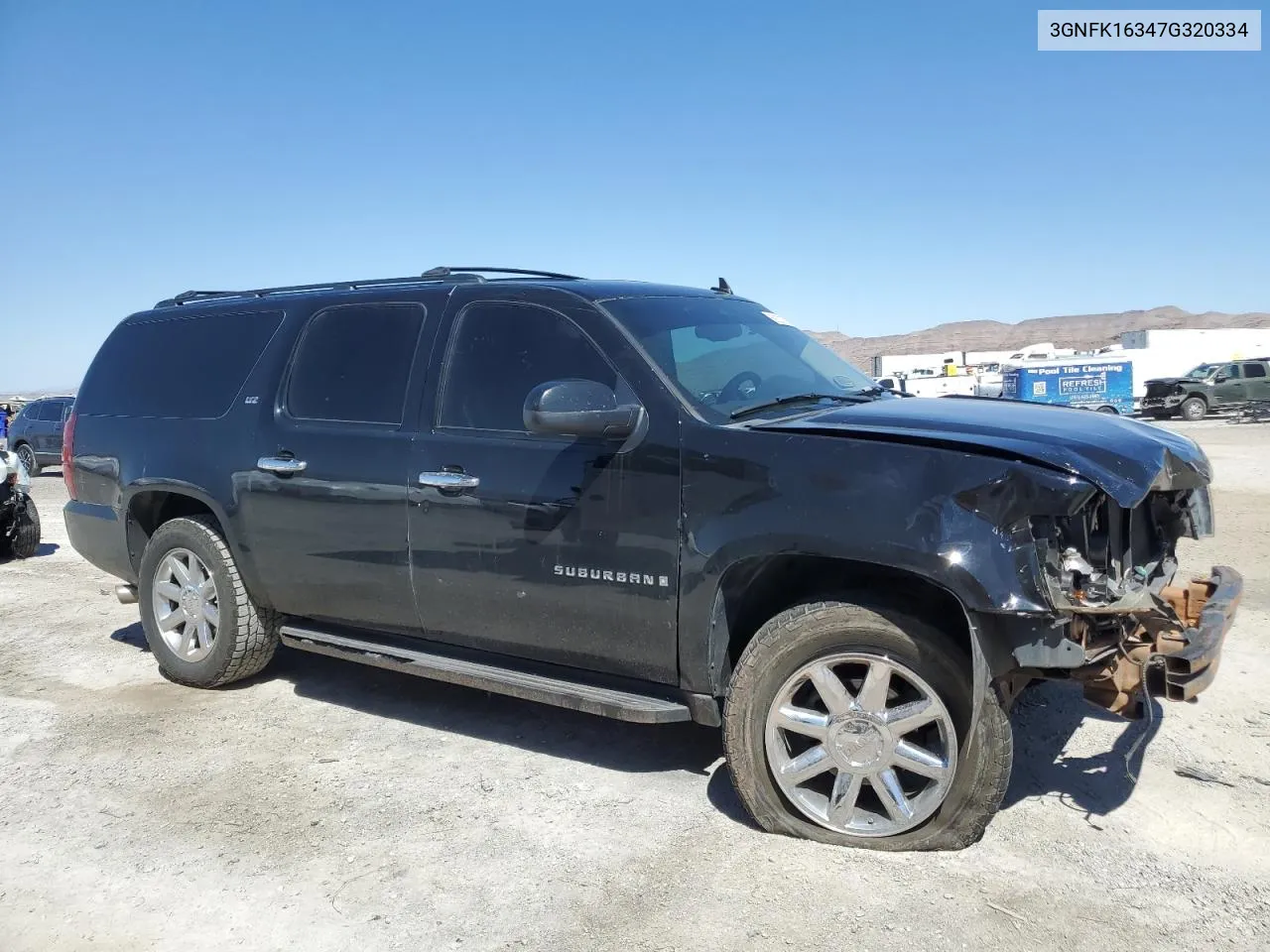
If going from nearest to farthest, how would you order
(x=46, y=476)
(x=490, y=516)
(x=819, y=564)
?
(x=819, y=564)
(x=490, y=516)
(x=46, y=476)

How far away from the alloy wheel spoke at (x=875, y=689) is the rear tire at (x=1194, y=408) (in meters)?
33.3

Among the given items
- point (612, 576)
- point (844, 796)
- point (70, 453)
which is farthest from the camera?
point (70, 453)

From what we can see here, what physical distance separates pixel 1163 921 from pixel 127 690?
500 centimetres

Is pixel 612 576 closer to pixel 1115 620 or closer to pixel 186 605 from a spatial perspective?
pixel 1115 620

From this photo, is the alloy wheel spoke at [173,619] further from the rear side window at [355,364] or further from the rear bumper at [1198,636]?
the rear bumper at [1198,636]

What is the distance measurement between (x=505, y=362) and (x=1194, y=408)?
33.3 m

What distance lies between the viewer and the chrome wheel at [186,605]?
518 centimetres

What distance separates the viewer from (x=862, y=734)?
3.29 metres

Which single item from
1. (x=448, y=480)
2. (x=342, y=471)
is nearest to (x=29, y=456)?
(x=342, y=471)

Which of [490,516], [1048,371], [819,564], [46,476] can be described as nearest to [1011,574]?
[819,564]

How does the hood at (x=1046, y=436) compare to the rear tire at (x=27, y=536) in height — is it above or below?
above

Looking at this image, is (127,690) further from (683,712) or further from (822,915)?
(822,915)

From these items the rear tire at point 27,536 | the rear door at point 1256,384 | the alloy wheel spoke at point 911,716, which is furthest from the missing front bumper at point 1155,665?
the rear door at point 1256,384

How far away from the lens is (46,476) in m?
22.2
